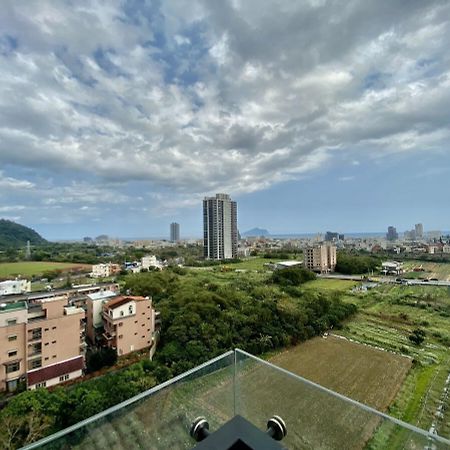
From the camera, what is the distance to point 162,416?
94 centimetres

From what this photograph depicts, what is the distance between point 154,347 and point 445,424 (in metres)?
5.00

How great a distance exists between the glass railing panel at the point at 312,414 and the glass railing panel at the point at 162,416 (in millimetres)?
77

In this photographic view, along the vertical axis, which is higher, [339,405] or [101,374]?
[339,405]

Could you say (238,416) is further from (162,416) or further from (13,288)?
(13,288)

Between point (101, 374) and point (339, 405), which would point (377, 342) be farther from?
point (339, 405)

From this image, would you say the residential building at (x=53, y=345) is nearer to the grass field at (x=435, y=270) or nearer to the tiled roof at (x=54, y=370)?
the tiled roof at (x=54, y=370)

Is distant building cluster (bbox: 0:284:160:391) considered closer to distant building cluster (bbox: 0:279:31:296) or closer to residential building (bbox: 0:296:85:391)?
residential building (bbox: 0:296:85:391)

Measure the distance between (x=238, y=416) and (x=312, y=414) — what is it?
0.30 metres

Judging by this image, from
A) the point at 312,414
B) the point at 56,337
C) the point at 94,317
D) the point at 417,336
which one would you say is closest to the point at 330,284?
the point at 417,336

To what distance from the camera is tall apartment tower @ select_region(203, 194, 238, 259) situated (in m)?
24.6

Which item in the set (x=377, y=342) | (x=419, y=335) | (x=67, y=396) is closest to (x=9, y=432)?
(x=67, y=396)

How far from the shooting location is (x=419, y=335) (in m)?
6.25

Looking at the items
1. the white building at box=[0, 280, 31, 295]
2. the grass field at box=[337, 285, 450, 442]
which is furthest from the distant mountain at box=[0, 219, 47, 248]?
the grass field at box=[337, 285, 450, 442]

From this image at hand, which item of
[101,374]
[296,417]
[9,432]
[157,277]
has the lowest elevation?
[101,374]
